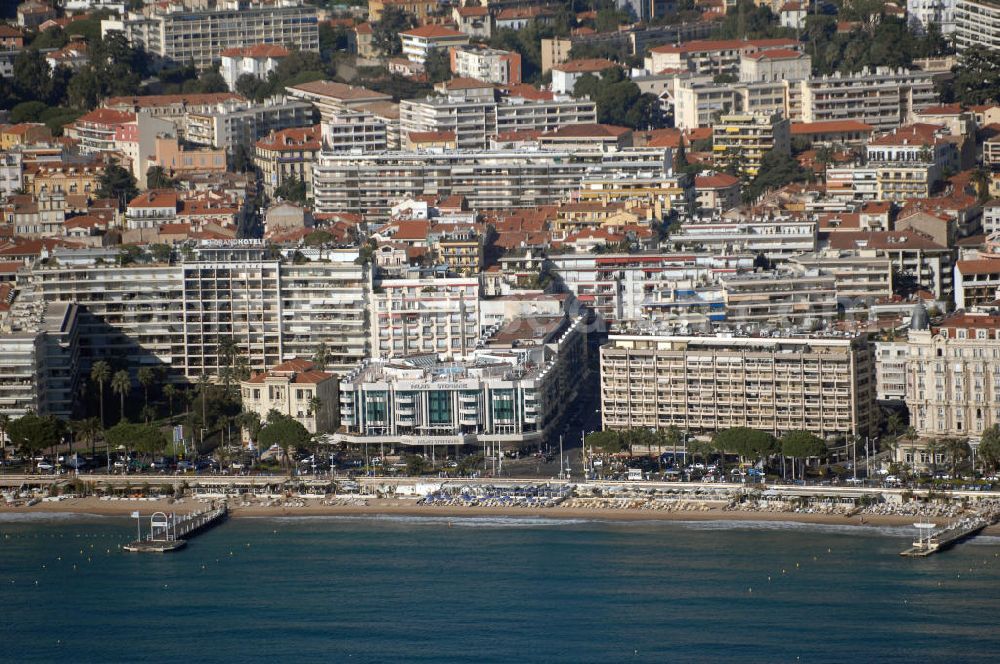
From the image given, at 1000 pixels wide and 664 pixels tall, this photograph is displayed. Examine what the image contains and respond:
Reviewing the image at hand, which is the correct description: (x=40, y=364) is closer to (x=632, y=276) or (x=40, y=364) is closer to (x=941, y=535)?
(x=632, y=276)

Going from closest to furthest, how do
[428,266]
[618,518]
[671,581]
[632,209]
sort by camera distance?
[671,581], [618,518], [428,266], [632,209]

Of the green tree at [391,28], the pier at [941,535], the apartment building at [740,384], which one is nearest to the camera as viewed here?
the pier at [941,535]

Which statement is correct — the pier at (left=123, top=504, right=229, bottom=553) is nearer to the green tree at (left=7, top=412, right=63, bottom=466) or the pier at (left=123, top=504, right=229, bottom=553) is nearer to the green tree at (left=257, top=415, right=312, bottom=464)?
the green tree at (left=257, top=415, right=312, bottom=464)

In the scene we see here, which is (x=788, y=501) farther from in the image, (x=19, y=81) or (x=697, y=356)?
(x=19, y=81)

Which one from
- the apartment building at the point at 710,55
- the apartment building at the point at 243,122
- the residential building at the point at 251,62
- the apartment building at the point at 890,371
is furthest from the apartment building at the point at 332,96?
the apartment building at the point at 890,371

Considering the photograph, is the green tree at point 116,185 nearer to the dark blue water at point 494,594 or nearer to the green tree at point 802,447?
the dark blue water at point 494,594

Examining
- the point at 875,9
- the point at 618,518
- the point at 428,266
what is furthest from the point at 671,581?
the point at 875,9
